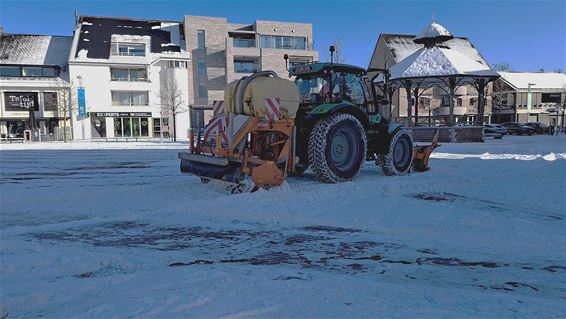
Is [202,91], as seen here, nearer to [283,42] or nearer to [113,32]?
[113,32]

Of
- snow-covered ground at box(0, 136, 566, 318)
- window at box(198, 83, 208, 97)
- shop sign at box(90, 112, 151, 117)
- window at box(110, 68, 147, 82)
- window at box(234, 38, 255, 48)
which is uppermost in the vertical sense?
window at box(234, 38, 255, 48)

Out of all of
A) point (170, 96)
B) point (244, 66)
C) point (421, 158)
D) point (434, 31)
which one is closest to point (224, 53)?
point (244, 66)

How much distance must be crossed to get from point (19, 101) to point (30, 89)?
1.63 metres

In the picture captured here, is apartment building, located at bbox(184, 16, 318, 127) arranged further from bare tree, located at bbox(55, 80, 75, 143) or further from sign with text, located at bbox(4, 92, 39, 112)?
sign with text, located at bbox(4, 92, 39, 112)

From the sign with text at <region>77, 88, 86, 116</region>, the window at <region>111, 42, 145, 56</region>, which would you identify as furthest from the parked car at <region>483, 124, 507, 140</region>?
the sign with text at <region>77, 88, 86, 116</region>

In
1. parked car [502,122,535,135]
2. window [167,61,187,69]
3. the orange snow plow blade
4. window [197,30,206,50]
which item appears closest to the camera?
the orange snow plow blade

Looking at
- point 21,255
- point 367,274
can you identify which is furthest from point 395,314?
point 21,255

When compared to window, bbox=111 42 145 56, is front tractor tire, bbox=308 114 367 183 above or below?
below

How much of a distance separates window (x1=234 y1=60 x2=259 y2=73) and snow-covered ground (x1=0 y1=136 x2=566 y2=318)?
42.4m

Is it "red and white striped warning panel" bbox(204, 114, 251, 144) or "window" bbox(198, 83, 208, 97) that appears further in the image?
"window" bbox(198, 83, 208, 97)

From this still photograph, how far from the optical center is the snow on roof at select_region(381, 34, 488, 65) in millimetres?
49156

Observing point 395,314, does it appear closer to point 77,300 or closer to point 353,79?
point 77,300

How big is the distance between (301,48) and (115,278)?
1978 inches

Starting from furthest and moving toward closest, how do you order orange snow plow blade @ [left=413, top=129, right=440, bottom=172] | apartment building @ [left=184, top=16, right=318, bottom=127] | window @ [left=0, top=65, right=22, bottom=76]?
apartment building @ [left=184, top=16, right=318, bottom=127] < window @ [left=0, top=65, right=22, bottom=76] < orange snow plow blade @ [left=413, top=129, right=440, bottom=172]
